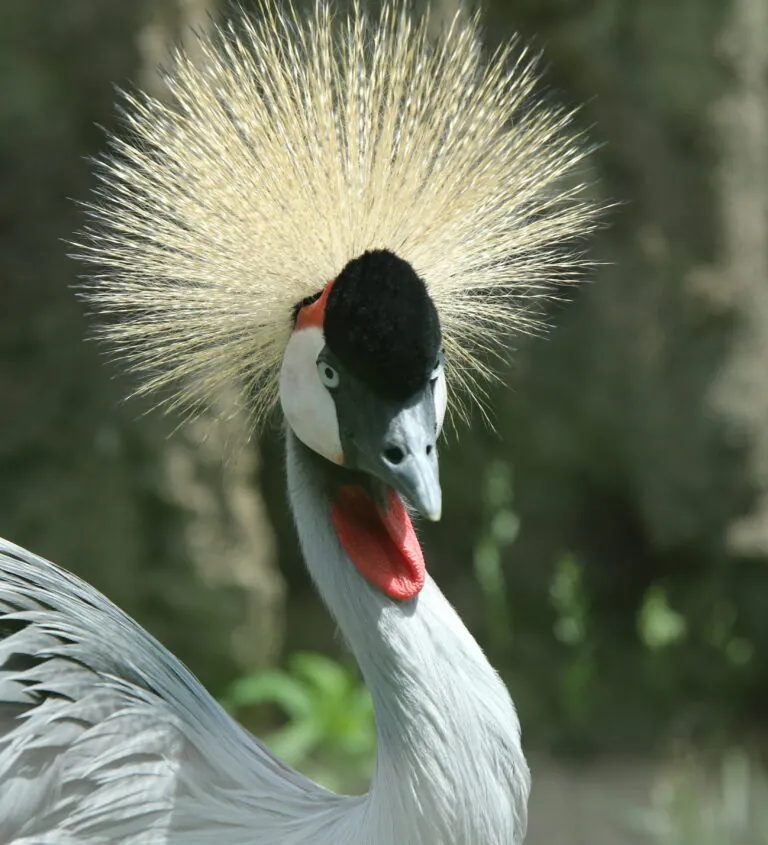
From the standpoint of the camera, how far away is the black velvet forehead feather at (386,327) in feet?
4.15

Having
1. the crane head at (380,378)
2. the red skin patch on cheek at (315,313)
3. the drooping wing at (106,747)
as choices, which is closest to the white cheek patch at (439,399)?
the crane head at (380,378)

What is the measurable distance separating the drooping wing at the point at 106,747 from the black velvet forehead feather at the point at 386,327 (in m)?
0.47

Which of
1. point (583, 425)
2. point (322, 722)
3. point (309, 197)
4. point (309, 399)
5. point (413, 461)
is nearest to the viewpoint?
point (413, 461)

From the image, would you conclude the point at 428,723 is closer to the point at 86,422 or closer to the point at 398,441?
the point at 398,441

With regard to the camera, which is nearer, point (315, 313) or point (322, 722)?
point (315, 313)

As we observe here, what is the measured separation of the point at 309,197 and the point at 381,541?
39 centimetres

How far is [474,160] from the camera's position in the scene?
61.4 inches

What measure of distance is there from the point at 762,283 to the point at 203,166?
1790 millimetres

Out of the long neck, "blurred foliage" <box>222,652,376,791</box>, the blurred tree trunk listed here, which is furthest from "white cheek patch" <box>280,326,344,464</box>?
"blurred foliage" <box>222,652,376,791</box>

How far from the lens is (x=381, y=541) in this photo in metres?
1.38

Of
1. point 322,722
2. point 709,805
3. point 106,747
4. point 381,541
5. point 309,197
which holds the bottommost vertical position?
point 709,805

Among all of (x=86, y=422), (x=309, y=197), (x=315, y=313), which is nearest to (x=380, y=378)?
(x=315, y=313)

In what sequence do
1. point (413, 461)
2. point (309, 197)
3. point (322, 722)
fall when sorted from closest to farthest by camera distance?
point (413, 461), point (309, 197), point (322, 722)

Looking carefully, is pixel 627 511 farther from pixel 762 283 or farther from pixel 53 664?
pixel 53 664
